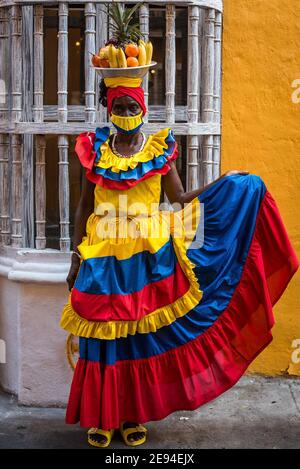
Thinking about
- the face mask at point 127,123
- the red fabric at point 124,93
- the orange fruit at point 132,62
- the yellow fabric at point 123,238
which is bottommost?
the yellow fabric at point 123,238

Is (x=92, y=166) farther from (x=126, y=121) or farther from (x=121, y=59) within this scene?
(x=121, y=59)

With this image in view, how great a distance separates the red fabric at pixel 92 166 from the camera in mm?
4082

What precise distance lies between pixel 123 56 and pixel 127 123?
34cm

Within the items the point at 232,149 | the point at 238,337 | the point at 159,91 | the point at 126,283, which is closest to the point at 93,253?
the point at 126,283

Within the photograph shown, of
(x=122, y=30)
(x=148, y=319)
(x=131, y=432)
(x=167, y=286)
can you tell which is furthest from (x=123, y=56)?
(x=131, y=432)

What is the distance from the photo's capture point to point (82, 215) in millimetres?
4316

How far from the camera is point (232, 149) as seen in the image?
5.07 metres

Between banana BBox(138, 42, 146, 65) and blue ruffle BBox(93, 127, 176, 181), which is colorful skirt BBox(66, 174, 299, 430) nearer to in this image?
blue ruffle BBox(93, 127, 176, 181)

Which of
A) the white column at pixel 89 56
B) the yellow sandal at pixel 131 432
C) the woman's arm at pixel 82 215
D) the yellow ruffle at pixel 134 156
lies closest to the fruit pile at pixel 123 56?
the yellow ruffle at pixel 134 156

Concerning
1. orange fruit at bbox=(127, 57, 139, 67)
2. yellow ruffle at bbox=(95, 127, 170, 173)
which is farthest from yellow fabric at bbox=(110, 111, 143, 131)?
orange fruit at bbox=(127, 57, 139, 67)

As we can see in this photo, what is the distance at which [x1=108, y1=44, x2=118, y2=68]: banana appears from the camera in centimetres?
400

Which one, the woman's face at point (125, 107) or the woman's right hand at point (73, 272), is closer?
the woman's face at point (125, 107)

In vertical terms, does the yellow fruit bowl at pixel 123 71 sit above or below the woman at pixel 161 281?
above

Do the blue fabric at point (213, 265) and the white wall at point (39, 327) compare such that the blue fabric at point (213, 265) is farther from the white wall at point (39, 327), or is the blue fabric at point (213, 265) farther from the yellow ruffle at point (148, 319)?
the white wall at point (39, 327)
